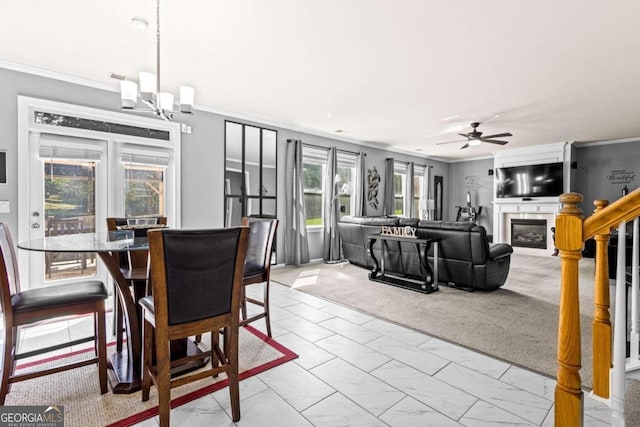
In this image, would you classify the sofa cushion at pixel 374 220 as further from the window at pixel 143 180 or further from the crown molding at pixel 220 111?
the window at pixel 143 180

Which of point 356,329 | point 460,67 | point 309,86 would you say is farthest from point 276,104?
point 356,329

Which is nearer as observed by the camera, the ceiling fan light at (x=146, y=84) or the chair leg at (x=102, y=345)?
the chair leg at (x=102, y=345)

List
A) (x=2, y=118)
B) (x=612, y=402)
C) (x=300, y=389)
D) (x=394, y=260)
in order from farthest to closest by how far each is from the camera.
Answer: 1. (x=394, y=260)
2. (x=2, y=118)
3. (x=300, y=389)
4. (x=612, y=402)

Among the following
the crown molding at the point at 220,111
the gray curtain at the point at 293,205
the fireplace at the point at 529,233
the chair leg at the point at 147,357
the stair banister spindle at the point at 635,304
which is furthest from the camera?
the fireplace at the point at 529,233

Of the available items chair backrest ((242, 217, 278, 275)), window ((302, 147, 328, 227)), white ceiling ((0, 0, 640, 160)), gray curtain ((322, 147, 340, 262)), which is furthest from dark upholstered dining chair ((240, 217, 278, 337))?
gray curtain ((322, 147, 340, 262))

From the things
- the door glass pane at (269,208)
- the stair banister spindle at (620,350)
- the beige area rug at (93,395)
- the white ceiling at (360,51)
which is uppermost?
the white ceiling at (360,51)

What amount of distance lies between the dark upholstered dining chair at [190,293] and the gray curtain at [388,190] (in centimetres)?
631

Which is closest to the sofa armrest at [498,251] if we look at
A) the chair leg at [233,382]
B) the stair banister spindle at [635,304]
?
the stair banister spindle at [635,304]

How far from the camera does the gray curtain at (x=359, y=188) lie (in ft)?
23.0

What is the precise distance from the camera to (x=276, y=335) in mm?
2791

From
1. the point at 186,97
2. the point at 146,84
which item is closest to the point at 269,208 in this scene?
the point at 186,97

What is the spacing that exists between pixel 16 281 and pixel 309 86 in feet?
10.8

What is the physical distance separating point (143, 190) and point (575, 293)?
14.7 ft

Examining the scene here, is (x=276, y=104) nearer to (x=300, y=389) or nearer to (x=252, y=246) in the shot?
(x=252, y=246)
